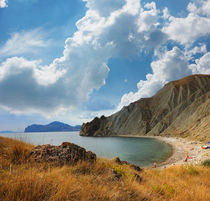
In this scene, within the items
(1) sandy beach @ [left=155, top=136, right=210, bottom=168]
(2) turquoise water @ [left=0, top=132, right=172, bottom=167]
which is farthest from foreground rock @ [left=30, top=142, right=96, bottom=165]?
(1) sandy beach @ [left=155, top=136, right=210, bottom=168]

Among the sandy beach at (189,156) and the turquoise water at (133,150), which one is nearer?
the turquoise water at (133,150)

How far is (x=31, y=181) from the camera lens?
8.64 ft

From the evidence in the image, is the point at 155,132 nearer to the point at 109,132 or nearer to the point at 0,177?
the point at 109,132

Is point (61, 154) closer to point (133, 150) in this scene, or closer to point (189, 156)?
point (189, 156)

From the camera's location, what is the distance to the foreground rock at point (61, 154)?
464 cm

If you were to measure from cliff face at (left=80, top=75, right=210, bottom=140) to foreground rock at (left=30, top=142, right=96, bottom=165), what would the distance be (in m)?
67.4

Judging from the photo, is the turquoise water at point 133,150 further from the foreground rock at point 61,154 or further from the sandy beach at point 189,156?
the sandy beach at point 189,156

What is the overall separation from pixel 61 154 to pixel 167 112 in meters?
95.9

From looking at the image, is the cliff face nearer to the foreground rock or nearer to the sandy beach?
the sandy beach

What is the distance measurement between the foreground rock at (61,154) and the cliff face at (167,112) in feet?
221

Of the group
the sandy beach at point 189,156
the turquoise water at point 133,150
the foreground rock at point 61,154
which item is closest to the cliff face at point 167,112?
the turquoise water at point 133,150

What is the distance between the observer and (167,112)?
9088 cm

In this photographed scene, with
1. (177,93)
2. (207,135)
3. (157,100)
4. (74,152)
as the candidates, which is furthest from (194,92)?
(74,152)

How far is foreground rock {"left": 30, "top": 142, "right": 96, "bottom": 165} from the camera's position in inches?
183
